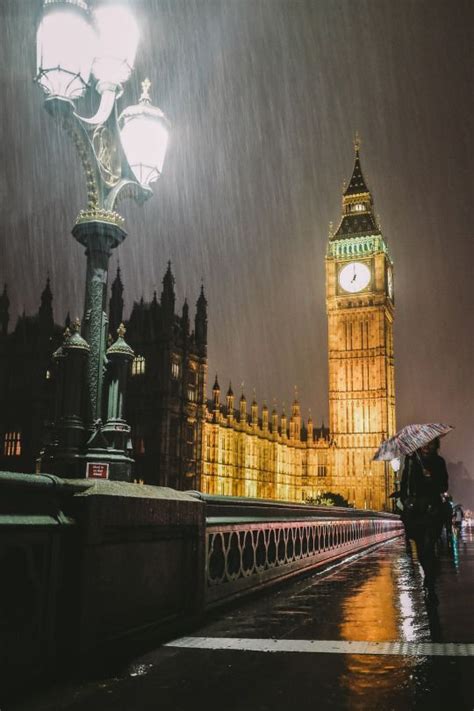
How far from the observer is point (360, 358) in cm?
9525

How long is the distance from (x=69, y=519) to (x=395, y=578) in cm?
735

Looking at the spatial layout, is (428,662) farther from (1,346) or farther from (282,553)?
(1,346)

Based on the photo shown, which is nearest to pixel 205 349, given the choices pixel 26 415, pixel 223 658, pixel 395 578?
pixel 26 415

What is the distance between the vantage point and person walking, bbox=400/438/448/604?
6.29 metres

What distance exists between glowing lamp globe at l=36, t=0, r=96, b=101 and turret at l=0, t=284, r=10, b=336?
49233mm

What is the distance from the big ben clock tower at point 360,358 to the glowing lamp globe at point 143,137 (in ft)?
276

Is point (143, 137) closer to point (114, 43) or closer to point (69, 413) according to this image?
point (114, 43)

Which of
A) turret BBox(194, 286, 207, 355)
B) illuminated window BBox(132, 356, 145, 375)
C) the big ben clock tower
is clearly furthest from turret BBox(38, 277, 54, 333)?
the big ben clock tower

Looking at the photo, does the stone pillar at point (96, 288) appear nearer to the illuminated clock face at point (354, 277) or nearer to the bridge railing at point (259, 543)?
the bridge railing at point (259, 543)

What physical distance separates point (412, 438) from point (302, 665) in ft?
13.6

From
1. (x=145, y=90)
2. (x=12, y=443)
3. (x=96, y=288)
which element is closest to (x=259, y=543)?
(x=96, y=288)

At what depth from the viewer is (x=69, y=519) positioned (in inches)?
146

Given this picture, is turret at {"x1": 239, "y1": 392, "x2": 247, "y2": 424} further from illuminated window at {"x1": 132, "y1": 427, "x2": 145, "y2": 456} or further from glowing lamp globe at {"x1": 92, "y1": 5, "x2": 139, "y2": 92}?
glowing lamp globe at {"x1": 92, "y1": 5, "x2": 139, "y2": 92}

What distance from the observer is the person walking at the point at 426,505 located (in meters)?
6.29
